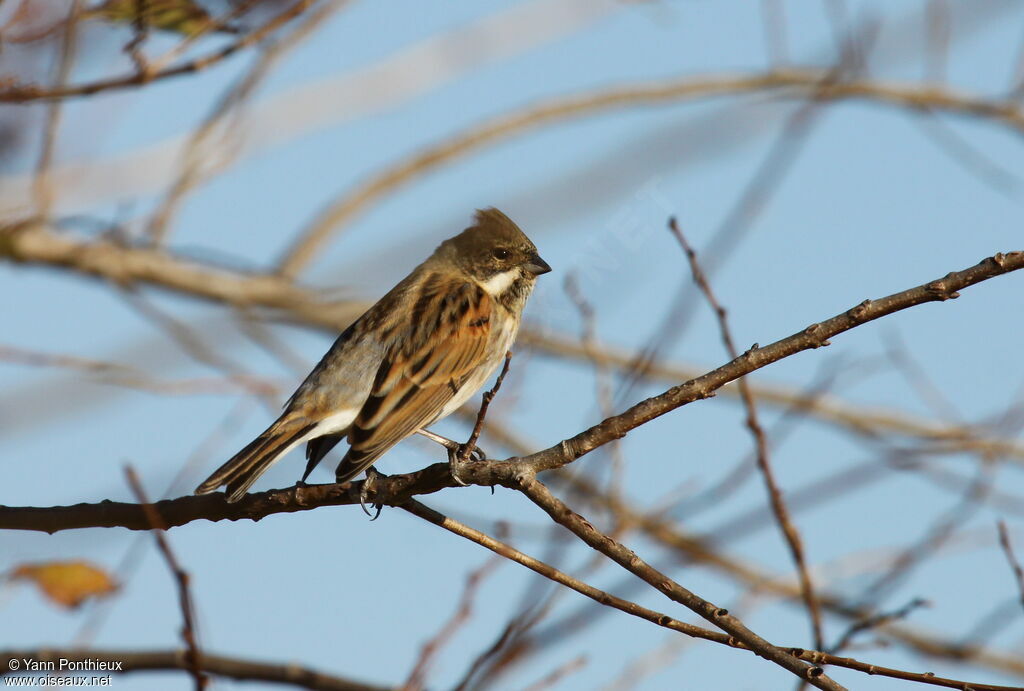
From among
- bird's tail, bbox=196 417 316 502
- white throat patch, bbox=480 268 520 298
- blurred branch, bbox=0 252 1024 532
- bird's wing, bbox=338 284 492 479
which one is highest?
white throat patch, bbox=480 268 520 298

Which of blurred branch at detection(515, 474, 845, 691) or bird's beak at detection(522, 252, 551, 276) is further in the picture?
bird's beak at detection(522, 252, 551, 276)

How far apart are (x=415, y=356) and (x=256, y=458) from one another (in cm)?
141

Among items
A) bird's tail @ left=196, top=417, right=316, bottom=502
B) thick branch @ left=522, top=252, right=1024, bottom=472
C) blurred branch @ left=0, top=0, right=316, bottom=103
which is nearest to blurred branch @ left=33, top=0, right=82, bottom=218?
blurred branch @ left=0, top=0, right=316, bottom=103

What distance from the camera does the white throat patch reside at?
6.86 metres

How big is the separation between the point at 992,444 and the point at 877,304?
143 inches

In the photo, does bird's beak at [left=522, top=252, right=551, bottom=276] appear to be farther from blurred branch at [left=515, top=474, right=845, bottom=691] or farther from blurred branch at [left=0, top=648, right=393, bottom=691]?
blurred branch at [left=515, top=474, right=845, bottom=691]

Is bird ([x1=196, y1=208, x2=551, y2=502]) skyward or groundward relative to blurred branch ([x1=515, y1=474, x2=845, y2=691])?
skyward

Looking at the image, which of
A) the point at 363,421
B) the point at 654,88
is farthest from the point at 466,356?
the point at 654,88

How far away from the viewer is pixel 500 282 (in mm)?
6895

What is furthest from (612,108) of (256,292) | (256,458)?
(256,458)

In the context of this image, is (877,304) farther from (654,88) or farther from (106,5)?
(654,88)

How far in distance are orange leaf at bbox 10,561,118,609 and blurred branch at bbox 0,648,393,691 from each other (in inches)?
7.9

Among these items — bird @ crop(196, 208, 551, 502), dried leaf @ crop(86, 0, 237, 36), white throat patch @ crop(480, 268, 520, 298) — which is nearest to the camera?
dried leaf @ crop(86, 0, 237, 36)

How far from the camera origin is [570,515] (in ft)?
11.5
